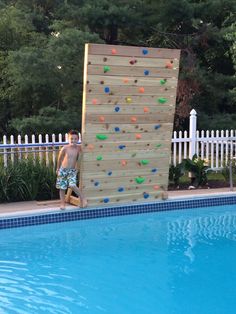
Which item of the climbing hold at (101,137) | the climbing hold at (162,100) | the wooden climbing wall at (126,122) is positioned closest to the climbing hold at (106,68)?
the wooden climbing wall at (126,122)

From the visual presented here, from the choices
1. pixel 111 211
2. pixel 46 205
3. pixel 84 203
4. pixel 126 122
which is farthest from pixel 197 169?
pixel 46 205

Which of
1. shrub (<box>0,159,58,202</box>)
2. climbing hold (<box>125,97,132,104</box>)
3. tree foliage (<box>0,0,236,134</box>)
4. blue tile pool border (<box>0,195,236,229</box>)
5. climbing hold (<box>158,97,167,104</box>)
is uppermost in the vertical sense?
tree foliage (<box>0,0,236,134</box>)

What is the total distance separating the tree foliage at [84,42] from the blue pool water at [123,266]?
22.5ft

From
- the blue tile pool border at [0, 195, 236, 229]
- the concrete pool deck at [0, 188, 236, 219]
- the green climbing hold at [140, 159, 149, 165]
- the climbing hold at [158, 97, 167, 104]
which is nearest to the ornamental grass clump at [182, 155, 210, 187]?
the concrete pool deck at [0, 188, 236, 219]

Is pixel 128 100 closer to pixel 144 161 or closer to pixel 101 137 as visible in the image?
pixel 101 137

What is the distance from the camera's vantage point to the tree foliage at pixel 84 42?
13953 mm

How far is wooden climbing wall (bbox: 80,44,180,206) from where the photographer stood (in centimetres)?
811

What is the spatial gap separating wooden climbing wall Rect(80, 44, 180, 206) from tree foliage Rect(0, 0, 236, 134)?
5.53 meters

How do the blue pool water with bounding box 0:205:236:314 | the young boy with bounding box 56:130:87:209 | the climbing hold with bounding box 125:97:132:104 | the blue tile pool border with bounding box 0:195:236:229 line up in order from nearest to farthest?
the blue pool water with bounding box 0:205:236:314
the blue tile pool border with bounding box 0:195:236:229
the young boy with bounding box 56:130:87:209
the climbing hold with bounding box 125:97:132:104

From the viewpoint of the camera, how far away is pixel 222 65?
58.5 ft

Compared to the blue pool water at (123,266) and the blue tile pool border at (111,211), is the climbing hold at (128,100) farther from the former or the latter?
the blue pool water at (123,266)

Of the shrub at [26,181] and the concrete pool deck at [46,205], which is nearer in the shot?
the concrete pool deck at [46,205]

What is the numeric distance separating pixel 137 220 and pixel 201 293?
334 centimetres

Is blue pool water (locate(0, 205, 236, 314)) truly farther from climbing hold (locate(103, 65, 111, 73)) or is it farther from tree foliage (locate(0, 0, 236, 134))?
tree foliage (locate(0, 0, 236, 134))
